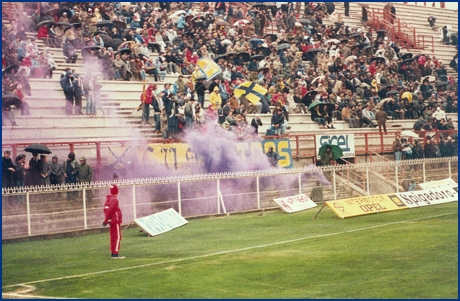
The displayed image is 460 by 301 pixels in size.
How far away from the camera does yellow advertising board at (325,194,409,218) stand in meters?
21.2

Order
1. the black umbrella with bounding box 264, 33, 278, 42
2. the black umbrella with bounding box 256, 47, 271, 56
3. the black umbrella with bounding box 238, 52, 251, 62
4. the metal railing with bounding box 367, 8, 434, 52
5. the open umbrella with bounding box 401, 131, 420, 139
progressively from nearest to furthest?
1. the open umbrella with bounding box 401, 131, 420, 139
2. the black umbrella with bounding box 238, 52, 251, 62
3. the black umbrella with bounding box 256, 47, 271, 56
4. the black umbrella with bounding box 264, 33, 278, 42
5. the metal railing with bounding box 367, 8, 434, 52

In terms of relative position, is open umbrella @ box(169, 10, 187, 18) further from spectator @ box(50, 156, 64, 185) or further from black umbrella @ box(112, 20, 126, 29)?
spectator @ box(50, 156, 64, 185)

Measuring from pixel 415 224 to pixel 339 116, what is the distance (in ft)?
47.2

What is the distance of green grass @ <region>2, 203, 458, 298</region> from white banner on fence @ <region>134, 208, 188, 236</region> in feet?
0.90

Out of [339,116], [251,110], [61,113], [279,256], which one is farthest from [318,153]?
[279,256]

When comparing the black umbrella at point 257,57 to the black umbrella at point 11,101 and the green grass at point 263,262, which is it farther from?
the green grass at point 263,262

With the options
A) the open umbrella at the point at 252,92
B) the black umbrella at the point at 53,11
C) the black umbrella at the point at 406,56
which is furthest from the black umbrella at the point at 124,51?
the black umbrella at the point at 406,56

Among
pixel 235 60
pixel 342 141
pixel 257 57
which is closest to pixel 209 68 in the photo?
pixel 235 60

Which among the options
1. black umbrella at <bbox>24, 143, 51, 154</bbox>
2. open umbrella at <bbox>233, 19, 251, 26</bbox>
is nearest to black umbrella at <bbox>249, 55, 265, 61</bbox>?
open umbrella at <bbox>233, 19, 251, 26</bbox>

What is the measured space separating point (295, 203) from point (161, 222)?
4.99m

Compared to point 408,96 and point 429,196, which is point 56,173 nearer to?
point 429,196

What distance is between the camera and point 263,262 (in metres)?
14.5

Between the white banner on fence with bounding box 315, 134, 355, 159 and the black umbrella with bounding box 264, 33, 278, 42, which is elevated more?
the black umbrella with bounding box 264, 33, 278, 42

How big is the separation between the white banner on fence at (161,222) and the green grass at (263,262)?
275 millimetres
